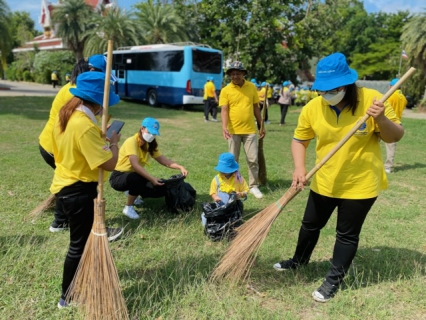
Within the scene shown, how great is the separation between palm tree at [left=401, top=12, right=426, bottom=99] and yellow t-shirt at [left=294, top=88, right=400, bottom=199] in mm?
20997

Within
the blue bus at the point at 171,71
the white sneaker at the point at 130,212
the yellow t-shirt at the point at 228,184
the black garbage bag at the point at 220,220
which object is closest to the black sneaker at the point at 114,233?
the white sneaker at the point at 130,212

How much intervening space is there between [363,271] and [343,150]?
1.23 meters

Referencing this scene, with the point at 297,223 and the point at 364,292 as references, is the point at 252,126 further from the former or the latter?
the point at 364,292

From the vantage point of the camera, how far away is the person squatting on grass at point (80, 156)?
7.57ft

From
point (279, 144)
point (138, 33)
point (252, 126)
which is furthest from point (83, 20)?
point (252, 126)

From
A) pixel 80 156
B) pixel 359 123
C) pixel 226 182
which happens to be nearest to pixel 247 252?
pixel 226 182

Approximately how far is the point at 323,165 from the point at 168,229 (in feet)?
6.18

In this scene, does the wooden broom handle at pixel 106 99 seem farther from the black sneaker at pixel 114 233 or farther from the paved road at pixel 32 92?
the paved road at pixel 32 92

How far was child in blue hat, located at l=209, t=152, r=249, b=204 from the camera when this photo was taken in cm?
391

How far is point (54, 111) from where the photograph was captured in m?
3.70

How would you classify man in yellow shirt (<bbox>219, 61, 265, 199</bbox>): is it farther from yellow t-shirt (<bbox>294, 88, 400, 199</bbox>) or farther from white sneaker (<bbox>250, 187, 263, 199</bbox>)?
yellow t-shirt (<bbox>294, 88, 400, 199</bbox>)

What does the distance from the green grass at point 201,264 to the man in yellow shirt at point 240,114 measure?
71 cm

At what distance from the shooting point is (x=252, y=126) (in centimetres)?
514

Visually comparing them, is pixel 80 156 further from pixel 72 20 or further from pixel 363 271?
pixel 72 20
